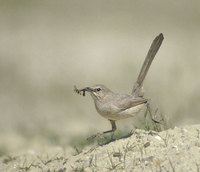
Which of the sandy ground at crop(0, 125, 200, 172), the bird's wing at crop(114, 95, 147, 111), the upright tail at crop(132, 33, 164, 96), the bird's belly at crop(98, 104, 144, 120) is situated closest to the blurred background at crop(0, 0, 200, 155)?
the upright tail at crop(132, 33, 164, 96)

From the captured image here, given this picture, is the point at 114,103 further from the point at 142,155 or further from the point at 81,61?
the point at 81,61

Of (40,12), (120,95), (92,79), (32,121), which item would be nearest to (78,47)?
(92,79)

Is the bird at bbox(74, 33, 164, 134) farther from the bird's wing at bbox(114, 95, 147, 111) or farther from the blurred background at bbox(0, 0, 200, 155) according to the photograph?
the blurred background at bbox(0, 0, 200, 155)

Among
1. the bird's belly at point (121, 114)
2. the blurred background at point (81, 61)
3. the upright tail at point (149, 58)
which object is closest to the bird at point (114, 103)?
the bird's belly at point (121, 114)

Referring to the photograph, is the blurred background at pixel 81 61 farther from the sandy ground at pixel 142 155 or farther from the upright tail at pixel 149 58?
the sandy ground at pixel 142 155

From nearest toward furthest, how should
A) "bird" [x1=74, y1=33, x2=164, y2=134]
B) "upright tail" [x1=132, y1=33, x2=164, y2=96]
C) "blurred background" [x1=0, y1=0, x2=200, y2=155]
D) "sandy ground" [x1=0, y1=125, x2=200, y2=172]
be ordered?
"sandy ground" [x1=0, y1=125, x2=200, y2=172] → "bird" [x1=74, y1=33, x2=164, y2=134] → "upright tail" [x1=132, y1=33, x2=164, y2=96] → "blurred background" [x1=0, y1=0, x2=200, y2=155]

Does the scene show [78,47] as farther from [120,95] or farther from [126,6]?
[120,95]
